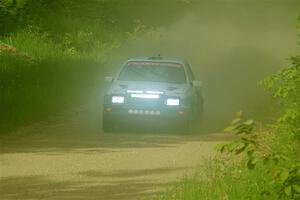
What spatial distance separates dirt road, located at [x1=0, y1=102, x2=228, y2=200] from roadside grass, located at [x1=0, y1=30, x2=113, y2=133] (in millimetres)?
1042

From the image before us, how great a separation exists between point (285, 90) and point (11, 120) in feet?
34.1

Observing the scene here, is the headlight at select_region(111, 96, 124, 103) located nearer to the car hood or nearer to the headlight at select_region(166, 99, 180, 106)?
the car hood

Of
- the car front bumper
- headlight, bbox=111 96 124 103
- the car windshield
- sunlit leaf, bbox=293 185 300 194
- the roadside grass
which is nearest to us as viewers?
sunlit leaf, bbox=293 185 300 194

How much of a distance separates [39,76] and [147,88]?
8153mm

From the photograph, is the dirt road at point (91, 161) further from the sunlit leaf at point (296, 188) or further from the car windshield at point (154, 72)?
the sunlit leaf at point (296, 188)

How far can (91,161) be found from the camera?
13344 mm

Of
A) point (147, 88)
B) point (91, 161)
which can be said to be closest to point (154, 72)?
point (147, 88)

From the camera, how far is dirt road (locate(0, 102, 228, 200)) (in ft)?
34.6

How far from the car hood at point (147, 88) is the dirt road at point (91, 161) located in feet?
3.14

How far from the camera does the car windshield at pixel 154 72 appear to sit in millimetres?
18703

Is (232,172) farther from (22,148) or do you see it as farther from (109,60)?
(109,60)

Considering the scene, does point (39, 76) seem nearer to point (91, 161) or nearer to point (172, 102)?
point (172, 102)

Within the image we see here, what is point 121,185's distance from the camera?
10.9m

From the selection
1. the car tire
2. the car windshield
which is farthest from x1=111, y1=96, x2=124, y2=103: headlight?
the car windshield
